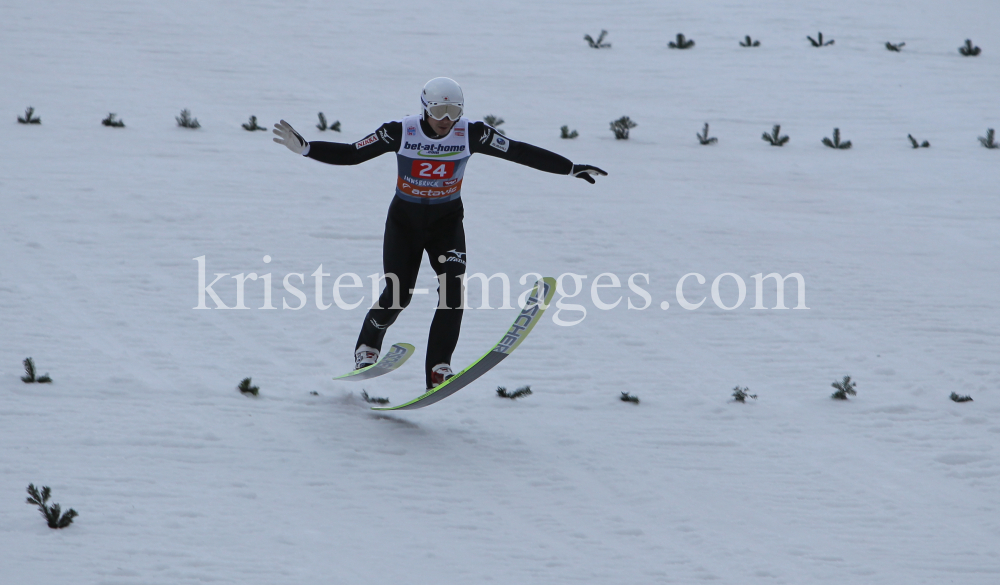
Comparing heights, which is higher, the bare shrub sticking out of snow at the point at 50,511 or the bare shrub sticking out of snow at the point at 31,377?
the bare shrub sticking out of snow at the point at 31,377

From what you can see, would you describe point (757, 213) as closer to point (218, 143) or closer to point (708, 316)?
point (708, 316)

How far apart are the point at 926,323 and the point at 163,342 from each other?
616cm

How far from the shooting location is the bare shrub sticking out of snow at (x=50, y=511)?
14.1 ft

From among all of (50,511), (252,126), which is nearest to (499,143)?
(50,511)

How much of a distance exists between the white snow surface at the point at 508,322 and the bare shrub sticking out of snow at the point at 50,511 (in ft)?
0.22

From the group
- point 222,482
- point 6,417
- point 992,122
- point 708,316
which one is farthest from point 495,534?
point 992,122

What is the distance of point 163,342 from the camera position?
6.82 meters

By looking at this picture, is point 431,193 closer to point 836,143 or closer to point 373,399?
point 373,399

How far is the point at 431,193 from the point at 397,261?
496 mm

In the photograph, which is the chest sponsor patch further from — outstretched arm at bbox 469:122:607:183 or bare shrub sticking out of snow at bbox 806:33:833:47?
bare shrub sticking out of snow at bbox 806:33:833:47

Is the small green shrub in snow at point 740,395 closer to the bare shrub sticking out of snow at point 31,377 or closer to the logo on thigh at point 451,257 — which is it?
the logo on thigh at point 451,257

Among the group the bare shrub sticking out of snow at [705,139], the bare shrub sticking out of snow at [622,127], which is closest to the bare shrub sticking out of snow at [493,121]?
the bare shrub sticking out of snow at [622,127]

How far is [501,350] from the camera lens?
18.3ft

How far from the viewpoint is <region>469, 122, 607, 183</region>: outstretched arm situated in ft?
18.6
